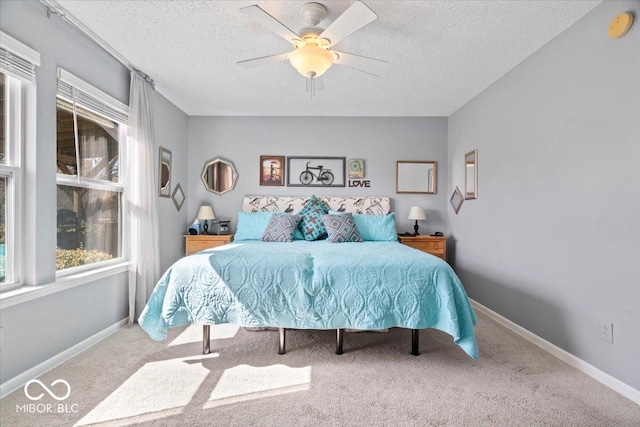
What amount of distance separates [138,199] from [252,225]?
1.32 meters

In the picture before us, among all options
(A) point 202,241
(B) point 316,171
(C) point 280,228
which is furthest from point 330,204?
(A) point 202,241

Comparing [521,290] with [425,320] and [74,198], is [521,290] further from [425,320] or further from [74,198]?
[74,198]

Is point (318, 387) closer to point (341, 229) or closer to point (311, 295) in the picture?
point (311, 295)

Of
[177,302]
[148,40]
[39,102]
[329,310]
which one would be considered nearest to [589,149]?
[329,310]

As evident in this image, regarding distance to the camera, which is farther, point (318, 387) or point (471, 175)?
point (471, 175)

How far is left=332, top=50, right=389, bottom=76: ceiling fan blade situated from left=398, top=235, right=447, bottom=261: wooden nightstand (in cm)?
233

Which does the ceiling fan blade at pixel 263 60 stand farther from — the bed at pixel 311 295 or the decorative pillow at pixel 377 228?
the decorative pillow at pixel 377 228

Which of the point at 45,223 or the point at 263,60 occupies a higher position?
the point at 263,60

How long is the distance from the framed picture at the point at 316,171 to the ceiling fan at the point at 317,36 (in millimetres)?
2077

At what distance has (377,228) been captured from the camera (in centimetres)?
395

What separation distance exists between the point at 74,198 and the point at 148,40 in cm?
141

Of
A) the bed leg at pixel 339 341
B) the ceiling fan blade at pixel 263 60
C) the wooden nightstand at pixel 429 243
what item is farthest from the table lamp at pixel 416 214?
the ceiling fan blade at pixel 263 60

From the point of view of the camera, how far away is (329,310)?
2258 millimetres

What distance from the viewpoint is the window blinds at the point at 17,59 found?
1.87m
